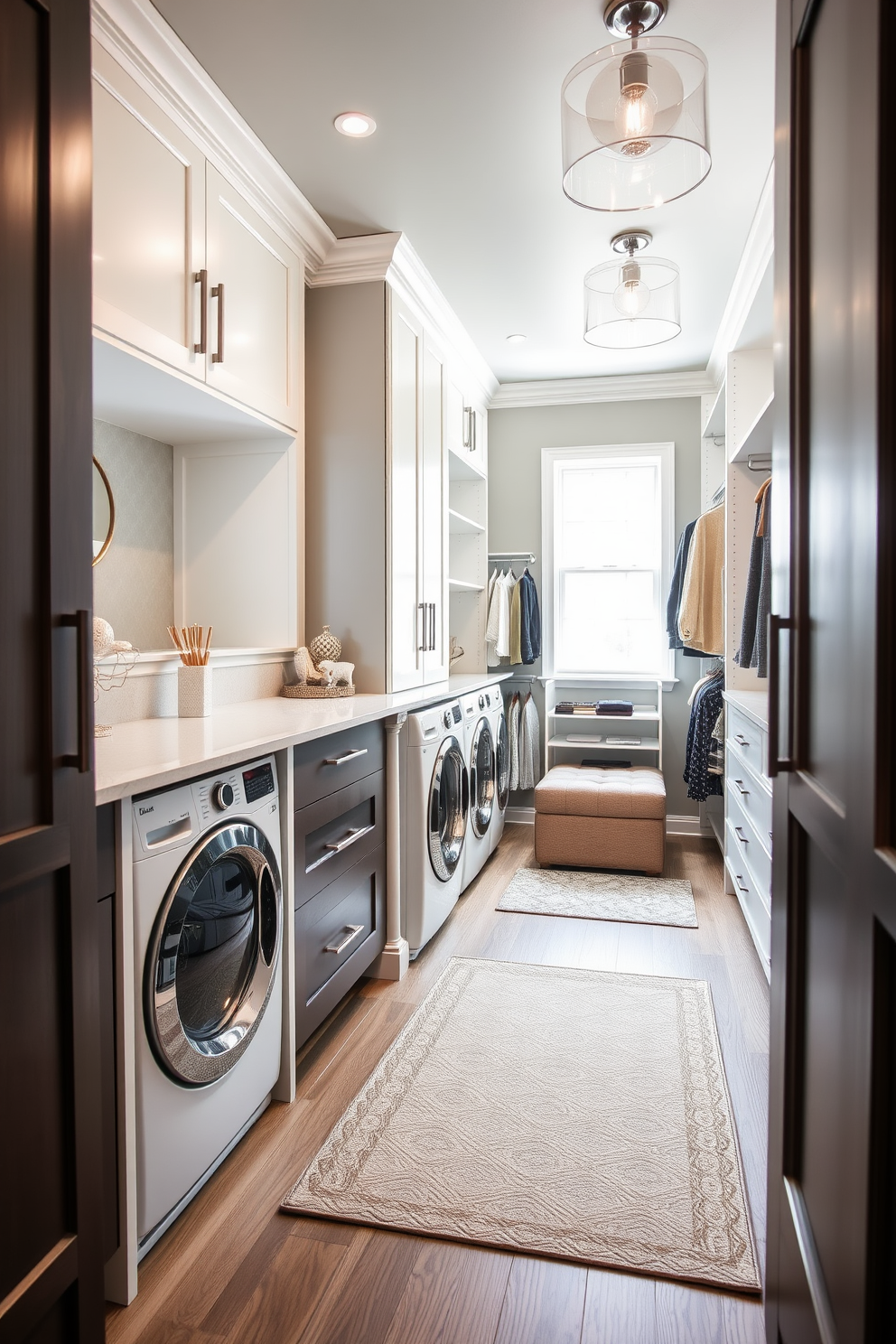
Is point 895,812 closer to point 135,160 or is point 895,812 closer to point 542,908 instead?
point 135,160

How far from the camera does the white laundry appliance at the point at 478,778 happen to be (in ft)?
11.7

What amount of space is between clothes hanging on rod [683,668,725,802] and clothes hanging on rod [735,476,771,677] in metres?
0.95

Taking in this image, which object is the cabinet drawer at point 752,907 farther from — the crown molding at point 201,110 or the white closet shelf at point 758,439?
the crown molding at point 201,110

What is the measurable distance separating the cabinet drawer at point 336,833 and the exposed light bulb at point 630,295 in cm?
194

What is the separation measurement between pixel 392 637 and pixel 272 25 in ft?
6.14

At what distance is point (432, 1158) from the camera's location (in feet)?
5.88

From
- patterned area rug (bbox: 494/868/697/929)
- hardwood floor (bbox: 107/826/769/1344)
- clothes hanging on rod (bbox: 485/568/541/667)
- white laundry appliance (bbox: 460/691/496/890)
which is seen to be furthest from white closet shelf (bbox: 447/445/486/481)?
hardwood floor (bbox: 107/826/769/1344)

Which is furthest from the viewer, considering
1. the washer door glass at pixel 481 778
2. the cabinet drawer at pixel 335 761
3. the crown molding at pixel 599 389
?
the crown molding at pixel 599 389

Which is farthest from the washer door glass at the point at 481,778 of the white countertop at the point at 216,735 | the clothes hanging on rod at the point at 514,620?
the clothes hanging on rod at the point at 514,620

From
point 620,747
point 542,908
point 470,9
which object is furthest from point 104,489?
point 620,747

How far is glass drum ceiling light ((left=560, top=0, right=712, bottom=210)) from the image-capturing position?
1.91 meters

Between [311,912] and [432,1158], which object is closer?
[432,1158]

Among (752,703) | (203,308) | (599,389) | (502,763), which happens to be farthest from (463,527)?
(203,308)

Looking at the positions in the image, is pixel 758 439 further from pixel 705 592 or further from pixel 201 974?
pixel 201 974
